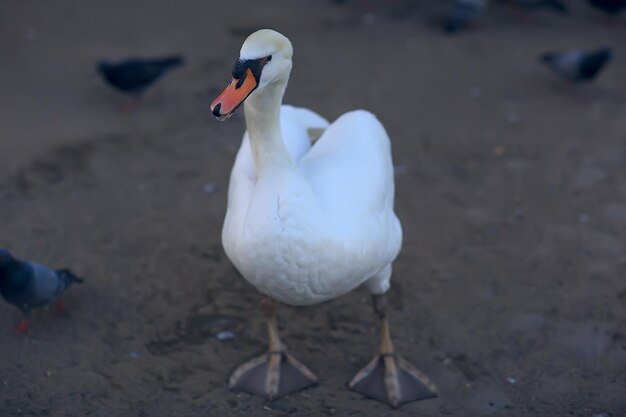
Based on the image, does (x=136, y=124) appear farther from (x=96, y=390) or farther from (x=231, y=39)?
(x=96, y=390)

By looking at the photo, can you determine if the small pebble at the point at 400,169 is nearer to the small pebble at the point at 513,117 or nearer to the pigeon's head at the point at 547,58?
the small pebble at the point at 513,117

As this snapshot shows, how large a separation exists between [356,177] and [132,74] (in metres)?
3.48

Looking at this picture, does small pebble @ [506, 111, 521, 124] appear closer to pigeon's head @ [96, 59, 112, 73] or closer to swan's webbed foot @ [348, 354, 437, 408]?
swan's webbed foot @ [348, 354, 437, 408]

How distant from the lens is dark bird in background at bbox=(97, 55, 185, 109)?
7211mm

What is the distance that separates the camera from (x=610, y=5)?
8727mm

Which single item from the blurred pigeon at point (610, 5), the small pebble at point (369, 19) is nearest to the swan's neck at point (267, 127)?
the small pebble at point (369, 19)

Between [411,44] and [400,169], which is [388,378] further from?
[411,44]

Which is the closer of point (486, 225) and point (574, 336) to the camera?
point (574, 336)


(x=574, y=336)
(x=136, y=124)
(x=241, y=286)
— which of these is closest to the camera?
(x=574, y=336)

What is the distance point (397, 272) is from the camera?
5.55 meters

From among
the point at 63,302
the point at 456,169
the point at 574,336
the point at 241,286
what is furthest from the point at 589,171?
the point at 63,302

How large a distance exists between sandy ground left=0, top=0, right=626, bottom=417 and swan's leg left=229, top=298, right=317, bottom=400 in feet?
0.27

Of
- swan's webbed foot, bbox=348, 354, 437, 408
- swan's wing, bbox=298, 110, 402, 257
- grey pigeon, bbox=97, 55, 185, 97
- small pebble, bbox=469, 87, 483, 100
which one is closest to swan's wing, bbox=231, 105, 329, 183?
swan's wing, bbox=298, 110, 402, 257

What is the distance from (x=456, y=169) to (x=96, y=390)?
3239 mm
